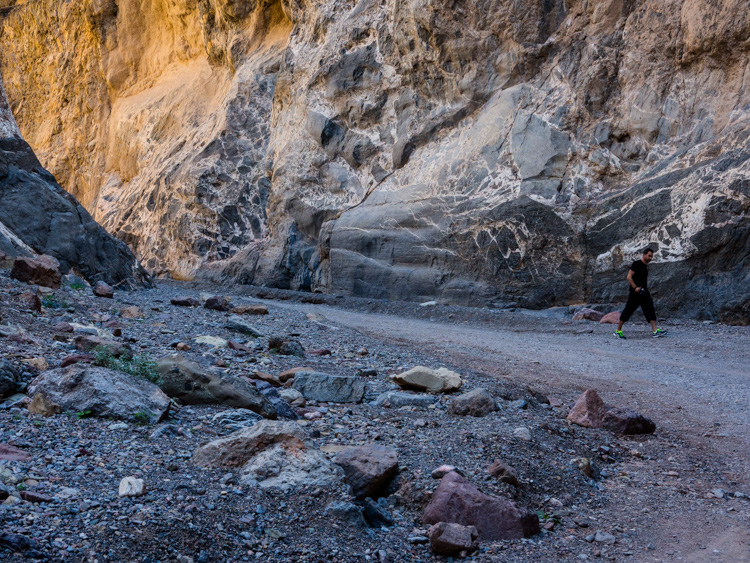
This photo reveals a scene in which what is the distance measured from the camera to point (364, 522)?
2.86 meters

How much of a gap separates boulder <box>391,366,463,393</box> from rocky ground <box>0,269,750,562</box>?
206mm

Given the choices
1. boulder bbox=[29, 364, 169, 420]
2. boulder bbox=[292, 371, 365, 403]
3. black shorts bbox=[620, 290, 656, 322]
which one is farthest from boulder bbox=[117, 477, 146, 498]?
black shorts bbox=[620, 290, 656, 322]

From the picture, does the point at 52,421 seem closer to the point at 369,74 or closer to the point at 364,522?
the point at 364,522

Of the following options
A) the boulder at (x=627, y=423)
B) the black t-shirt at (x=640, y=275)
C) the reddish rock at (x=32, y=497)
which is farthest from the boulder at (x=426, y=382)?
the black t-shirt at (x=640, y=275)

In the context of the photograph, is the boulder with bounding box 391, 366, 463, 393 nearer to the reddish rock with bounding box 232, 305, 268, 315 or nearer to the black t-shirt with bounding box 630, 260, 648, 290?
the reddish rock with bounding box 232, 305, 268, 315

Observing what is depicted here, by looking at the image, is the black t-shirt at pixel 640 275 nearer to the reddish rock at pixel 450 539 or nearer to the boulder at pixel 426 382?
the boulder at pixel 426 382

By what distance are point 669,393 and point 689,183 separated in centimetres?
692

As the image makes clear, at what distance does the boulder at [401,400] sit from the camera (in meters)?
4.68

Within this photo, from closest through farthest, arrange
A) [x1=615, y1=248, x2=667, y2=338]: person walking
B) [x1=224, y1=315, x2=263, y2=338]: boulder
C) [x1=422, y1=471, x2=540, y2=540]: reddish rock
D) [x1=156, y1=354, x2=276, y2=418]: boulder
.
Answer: [x1=422, y1=471, x2=540, y2=540]: reddish rock < [x1=156, y1=354, x2=276, y2=418]: boulder < [x1=224, y1=315, x2=263, y2=338]: boulder < [x1=615, y1=248, x2=667, y2=338]: person walking

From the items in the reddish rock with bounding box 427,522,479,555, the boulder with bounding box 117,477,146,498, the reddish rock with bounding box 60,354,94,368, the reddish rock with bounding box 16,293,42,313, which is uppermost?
the reddish rock with bounding box 16,293,42,313

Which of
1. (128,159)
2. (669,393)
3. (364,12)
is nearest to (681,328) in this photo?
(669,393)

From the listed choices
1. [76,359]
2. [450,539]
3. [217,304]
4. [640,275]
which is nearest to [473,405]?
[450,539]

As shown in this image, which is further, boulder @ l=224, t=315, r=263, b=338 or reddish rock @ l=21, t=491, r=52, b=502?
boulder @ l=224, t=315, r=263, b=338

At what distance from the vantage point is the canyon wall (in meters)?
12.1
